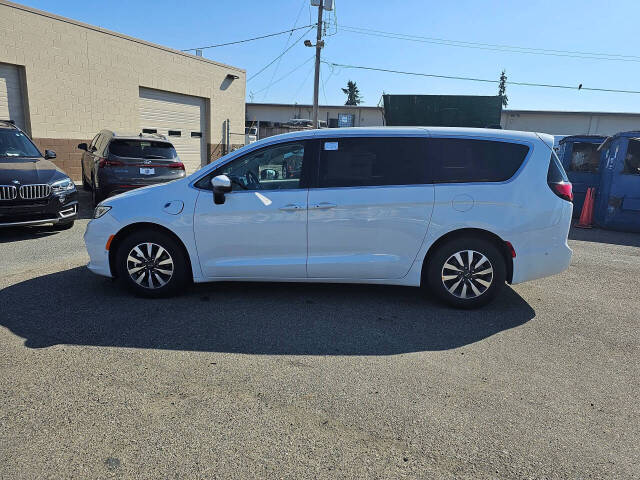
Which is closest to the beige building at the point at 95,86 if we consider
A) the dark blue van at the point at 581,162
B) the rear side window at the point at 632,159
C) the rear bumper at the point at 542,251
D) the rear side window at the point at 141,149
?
the rear side window at the point at 141,149

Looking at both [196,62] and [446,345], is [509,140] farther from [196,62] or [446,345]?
[196,62]

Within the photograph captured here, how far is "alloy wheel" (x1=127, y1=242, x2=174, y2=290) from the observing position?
487cm

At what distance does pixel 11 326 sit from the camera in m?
4.13

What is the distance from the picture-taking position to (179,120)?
62.2 ft

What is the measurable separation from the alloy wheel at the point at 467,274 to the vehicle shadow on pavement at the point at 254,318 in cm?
23

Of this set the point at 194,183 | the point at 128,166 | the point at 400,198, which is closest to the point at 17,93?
the point at 128,166

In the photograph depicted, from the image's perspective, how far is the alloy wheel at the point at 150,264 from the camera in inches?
192

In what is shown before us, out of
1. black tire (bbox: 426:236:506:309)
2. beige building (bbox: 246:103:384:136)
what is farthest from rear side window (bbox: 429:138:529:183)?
beige building (bbox: 246:103:384:136)

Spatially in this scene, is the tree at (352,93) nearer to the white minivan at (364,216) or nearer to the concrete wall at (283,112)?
the concrete wall at (283,112)

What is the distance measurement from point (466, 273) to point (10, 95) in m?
14.1

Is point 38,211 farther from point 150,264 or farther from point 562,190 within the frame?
point 562,190

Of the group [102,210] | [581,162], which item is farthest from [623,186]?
[102,210]

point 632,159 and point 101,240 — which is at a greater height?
point 632,159

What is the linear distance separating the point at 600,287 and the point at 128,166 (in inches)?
342
